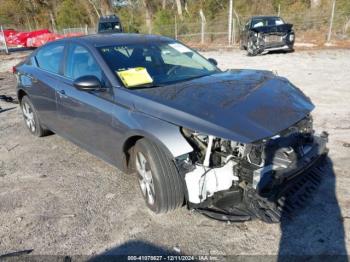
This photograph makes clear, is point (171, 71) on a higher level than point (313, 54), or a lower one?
higher

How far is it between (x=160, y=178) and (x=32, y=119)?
351 cm

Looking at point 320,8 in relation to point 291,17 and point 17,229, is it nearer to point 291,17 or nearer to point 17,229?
point 291,17

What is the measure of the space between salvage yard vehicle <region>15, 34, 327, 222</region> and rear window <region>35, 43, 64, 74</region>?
0.42m

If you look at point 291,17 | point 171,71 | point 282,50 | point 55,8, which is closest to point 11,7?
point 55,8

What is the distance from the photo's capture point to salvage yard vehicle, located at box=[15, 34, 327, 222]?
9.08 ft

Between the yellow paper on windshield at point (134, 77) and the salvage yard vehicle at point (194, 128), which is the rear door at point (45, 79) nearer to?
the salvage yard vehicle at point (194, 128)

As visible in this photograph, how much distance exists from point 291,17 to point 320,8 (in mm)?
1776

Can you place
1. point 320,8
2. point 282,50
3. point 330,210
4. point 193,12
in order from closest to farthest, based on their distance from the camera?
1. point 330,210
2. point 282,50
3. point 320,8
4. point 193,12

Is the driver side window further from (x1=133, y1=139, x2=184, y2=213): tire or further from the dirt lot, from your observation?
the dirt lot

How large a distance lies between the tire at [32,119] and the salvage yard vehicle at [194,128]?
141 cm

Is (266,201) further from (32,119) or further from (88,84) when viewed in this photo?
(32,119)

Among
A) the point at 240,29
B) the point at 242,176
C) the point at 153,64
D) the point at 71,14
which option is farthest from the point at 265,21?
the point at 71,14

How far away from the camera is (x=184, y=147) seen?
2.80m

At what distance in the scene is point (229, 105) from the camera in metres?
2.93
